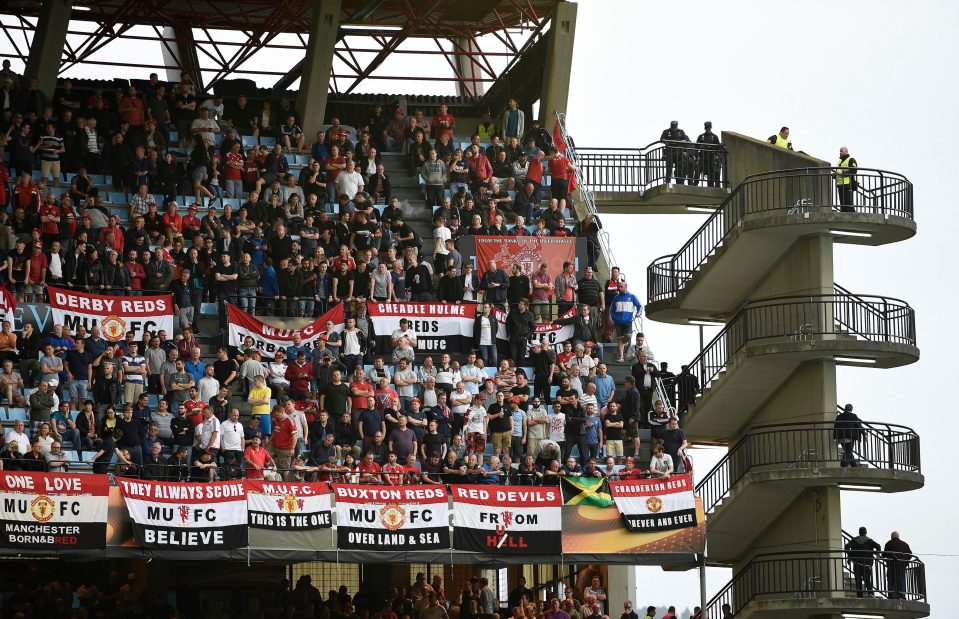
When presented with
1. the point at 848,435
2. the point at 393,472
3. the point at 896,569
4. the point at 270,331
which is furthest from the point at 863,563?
the point at 270,331

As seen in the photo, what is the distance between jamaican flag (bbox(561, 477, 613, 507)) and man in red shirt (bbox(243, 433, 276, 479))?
499 centimetres

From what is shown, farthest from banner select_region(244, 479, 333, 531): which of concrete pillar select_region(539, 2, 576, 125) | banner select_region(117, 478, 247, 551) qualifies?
concrete pillar select_region(539, 2, 576, 125)

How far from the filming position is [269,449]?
3372cm

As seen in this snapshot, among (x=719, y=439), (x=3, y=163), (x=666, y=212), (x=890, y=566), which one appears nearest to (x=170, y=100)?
(x=3, y=163)

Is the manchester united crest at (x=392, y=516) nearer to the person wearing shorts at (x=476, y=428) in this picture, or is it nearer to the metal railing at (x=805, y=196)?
the person wearing shorts at (x=476, y=428)

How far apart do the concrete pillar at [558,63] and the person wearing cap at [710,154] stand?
4.28 m

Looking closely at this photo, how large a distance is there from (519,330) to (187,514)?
8.96 meters

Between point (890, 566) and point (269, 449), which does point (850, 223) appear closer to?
point (890, 566)

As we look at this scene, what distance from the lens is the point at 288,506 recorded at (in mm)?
31922

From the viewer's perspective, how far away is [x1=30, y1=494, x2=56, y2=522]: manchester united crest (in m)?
30.4

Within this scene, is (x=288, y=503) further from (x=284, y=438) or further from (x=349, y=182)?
(x=349, y=182)

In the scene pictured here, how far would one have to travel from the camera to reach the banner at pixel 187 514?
3105 cm

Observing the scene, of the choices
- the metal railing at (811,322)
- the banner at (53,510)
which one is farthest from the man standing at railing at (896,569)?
the banner at (53,510)

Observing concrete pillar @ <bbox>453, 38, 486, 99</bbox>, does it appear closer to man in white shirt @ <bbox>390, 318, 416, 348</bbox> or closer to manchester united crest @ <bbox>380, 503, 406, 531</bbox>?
man in white shirt @ <bbox>390, 318, 416, 348</bbox>
